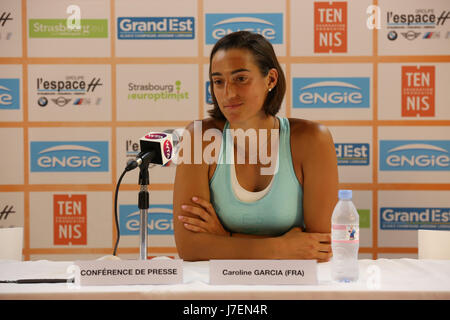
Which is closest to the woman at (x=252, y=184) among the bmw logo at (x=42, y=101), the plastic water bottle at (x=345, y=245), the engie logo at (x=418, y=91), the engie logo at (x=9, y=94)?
the plastic water bottle at (x=345, y=245)

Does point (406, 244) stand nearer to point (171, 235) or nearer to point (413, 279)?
point (171, 235)

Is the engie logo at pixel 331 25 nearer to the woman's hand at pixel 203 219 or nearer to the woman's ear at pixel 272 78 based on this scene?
the woman's ear at pixel 272 78

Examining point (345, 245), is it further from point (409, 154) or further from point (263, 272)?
point (409, 154)

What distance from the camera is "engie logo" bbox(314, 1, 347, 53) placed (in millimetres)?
2568

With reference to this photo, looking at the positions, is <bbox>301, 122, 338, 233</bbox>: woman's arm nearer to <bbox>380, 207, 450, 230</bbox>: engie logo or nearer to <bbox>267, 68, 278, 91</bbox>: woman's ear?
<bbox>267, 68, 278, 91</bbox>: woman's ear

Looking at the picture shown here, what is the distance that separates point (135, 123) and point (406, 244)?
5.88 ft

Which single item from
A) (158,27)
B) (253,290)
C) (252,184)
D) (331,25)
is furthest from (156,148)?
(331,25)

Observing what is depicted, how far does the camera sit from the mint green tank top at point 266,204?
1.61 m

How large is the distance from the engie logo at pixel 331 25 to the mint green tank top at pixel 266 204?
3.71 feet

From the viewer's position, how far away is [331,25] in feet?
Result: 8.43

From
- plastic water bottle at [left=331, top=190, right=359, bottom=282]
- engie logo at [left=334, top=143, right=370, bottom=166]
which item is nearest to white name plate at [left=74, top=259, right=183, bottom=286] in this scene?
plastic water bottle at [left=331, top=190, right=359, bottom=282]

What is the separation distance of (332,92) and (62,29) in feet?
5.47
